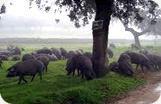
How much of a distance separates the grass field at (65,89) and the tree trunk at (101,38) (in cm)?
51

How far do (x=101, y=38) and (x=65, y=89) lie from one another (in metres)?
3.36

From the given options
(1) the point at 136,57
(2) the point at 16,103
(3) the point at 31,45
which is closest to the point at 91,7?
(1) the point at 136,57

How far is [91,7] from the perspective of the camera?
15.1 metres

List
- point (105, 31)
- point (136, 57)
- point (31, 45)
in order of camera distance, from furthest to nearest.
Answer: point (31, 45), point (136, 57), point (105, 31)

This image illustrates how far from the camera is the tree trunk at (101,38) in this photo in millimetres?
13234

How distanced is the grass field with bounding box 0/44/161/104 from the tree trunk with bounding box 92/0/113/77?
1.66 ft

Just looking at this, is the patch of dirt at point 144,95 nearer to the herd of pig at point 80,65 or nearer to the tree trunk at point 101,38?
the herd of pig at point 80,65

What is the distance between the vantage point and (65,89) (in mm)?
11273

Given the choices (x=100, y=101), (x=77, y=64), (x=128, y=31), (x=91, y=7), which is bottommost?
(x=100, y=101)

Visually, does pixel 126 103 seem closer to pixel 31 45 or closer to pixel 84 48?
pixel 84 48

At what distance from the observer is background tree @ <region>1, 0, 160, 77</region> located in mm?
13133

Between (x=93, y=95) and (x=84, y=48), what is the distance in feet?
44.3

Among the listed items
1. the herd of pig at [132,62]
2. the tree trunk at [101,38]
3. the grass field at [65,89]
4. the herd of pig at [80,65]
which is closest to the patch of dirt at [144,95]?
the grass field at [65,89]

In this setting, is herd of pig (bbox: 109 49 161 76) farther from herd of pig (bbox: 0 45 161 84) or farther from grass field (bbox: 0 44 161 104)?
grass field (bbox: 0 44 161 104)
